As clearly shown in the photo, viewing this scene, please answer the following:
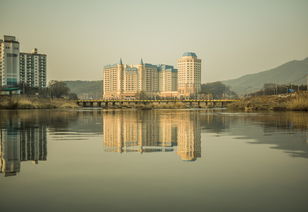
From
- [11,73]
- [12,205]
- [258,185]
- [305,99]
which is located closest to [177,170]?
[258,185]

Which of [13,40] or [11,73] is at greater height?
[13,40]

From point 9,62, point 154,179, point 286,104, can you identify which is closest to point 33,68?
point 9,62

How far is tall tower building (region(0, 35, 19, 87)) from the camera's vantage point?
15388 cm

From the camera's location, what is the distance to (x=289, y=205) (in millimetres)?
5738

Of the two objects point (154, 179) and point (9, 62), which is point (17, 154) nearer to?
point (154, 179)

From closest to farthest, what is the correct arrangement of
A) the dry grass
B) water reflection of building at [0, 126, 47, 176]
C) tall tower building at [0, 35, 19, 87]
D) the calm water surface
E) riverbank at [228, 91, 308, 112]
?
the calm water surface, water reflection of building at [0, 126, 47, 176], the dry grass, riverbank at [228, 91, 308, 112], tall tower building at [0, 35, 19, 87]

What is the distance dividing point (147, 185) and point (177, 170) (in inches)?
68.3

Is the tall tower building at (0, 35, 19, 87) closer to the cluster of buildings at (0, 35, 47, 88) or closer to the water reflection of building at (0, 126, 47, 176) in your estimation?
the cluster of buildings at (0, 35, 47, 88)

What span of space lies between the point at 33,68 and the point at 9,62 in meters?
17.8

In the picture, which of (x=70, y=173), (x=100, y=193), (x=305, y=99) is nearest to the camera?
(x=100, y=193)

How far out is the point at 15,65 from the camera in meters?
158

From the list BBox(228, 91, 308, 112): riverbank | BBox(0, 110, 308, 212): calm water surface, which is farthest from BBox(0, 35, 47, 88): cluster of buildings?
BBox(0, 110, 308, 212): calm water surface

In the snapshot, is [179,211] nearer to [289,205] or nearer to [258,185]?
[289,205]

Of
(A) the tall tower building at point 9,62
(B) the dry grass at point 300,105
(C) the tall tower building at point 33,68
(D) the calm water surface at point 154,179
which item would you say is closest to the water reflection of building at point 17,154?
(D) the calm water surface at point 154,179
